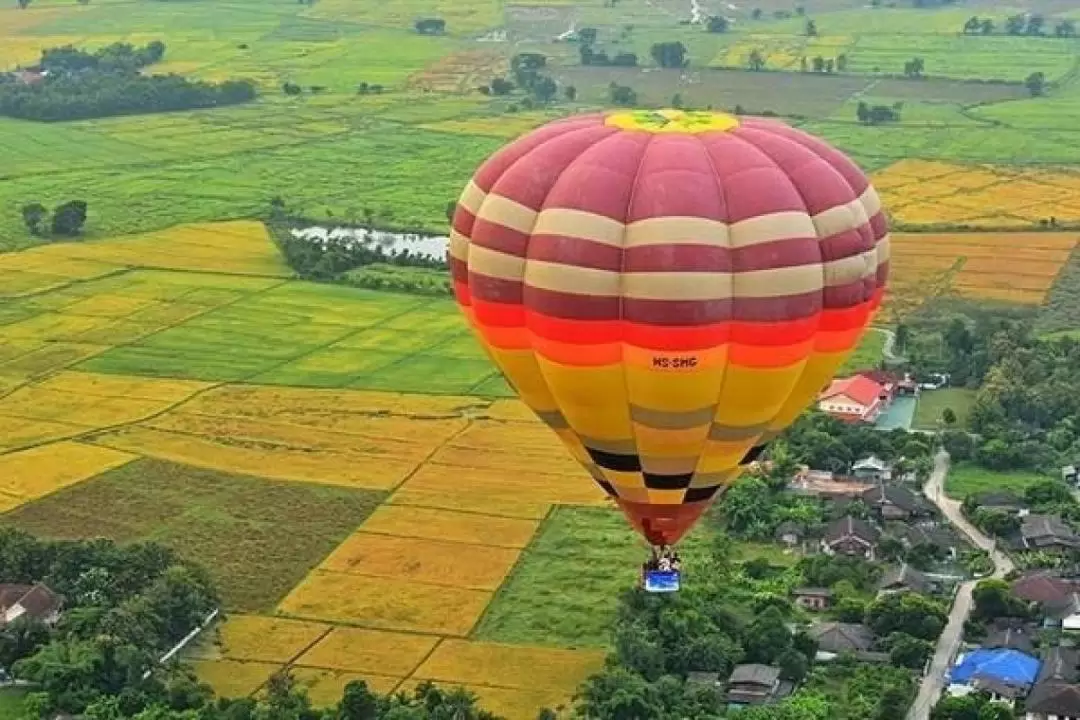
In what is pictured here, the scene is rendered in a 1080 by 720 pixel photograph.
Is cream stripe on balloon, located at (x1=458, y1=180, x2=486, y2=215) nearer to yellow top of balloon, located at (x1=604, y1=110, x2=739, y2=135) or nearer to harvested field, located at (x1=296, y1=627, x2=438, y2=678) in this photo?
yellow top of balloon, located at (x1=604, y1=110, x2=739, y2=135)

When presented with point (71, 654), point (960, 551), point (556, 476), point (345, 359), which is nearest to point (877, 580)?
point (960, 551)

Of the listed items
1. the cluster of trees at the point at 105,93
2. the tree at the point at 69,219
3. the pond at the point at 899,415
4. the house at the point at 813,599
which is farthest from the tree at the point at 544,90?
the house at the point at 813,599

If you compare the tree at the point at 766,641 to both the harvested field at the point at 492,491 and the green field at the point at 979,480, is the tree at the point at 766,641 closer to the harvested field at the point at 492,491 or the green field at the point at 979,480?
the harvested field at the point at 492,491

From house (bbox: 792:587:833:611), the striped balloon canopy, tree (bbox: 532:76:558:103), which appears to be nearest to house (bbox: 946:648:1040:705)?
house (bbox: 792:587:833:611)

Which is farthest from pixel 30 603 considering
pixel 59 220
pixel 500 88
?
pixel 500 88

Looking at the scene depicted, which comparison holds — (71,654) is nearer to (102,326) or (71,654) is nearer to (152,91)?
(102,326)

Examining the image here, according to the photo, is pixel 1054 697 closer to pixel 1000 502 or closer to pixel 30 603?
pixel 1000 502

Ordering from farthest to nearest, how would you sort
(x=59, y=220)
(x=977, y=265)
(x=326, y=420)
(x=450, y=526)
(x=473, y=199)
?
(x=59, y=220), (x=977, y=265), (x=326, y=420), (x=450, y=526), (x=473, y=199)
